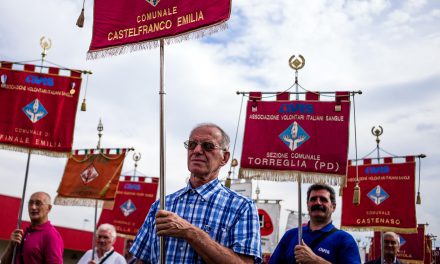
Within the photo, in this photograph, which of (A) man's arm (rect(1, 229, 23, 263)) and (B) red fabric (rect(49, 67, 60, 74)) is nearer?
(A) man's arm (rect(1, 229, 23, 263))

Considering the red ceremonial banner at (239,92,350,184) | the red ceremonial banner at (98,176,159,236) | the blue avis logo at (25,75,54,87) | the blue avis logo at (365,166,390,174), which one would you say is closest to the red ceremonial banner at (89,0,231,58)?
the red ceremonial banner at (239,92,350,184)

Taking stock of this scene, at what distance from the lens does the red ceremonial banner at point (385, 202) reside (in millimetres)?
9570

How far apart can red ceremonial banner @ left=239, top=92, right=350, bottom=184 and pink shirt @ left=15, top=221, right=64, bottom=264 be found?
2747mm

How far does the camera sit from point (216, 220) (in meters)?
2.68

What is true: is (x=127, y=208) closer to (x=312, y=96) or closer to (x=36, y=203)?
(x=312, y=96)

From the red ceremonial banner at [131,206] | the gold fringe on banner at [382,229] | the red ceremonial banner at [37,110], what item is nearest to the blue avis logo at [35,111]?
the red ceremonial banner at [37,110]

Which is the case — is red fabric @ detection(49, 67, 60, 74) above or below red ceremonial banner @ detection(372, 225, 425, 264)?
above

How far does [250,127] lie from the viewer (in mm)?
7148

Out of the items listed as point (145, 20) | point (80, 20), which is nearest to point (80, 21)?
point (80, 20)

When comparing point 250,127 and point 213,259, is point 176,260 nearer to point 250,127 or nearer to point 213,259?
point 213,259

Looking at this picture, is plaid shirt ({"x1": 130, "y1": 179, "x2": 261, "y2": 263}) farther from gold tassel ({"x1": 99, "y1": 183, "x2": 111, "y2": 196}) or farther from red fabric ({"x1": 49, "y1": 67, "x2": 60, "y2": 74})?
gold tassel ({"x1": 99, "y1": 183, "x2": 111, "y2": 196})

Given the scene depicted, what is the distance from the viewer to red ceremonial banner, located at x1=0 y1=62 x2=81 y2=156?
23.2ft

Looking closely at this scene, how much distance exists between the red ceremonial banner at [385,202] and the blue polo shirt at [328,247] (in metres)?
5.49

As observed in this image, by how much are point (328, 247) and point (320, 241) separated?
0.12m
